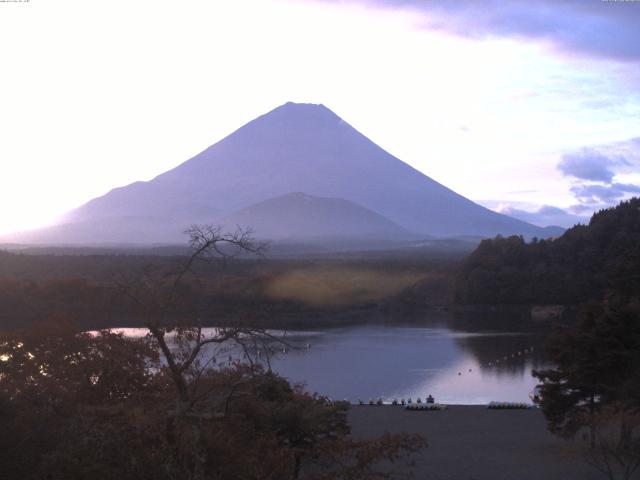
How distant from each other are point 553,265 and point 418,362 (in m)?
15.5

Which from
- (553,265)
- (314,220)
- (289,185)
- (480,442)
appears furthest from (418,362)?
(289,185)

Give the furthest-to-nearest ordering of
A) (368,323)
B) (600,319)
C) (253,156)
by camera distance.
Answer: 1. (253,156)
2. (368,323)
3. (600,319)

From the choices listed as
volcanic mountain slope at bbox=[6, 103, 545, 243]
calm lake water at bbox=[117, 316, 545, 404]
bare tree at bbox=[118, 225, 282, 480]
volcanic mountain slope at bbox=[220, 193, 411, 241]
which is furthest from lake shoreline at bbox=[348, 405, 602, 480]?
volcanic mountain slope at bbox=[6, 103, 545, 243]

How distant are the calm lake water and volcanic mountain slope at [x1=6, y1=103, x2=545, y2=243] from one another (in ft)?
231

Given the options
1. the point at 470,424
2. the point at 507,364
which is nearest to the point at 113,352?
the point at 470,424

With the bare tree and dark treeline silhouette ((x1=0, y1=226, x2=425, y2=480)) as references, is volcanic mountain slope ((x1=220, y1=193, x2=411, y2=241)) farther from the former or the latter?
the bare tree

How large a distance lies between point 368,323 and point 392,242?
5739cm

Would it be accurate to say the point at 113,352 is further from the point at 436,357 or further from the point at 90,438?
the point at 436,357

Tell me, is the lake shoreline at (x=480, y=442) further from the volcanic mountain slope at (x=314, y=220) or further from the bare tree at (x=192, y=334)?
the volcanic mountain slope at (x=314, y=220)

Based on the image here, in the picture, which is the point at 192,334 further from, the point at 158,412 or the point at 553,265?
the point at 553,265

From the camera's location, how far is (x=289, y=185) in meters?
101

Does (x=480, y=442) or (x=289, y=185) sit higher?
(x=289, y=185)

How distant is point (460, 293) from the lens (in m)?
31.2

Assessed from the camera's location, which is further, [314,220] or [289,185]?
[289,185]
